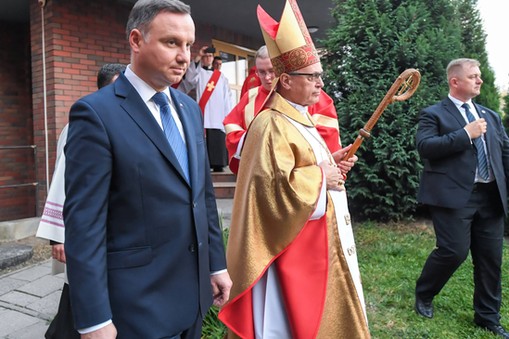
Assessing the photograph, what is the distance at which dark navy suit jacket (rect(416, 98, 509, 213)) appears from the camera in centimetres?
354

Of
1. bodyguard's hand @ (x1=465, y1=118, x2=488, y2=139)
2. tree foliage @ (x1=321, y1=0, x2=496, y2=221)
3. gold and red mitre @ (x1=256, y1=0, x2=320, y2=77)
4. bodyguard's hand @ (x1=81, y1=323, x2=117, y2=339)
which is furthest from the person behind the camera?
tree foliage @ (x1=321, y1=0, x2=496, y2=221)

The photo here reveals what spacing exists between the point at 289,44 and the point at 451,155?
184cm

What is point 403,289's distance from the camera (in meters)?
4.44

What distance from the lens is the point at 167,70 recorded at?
164cm

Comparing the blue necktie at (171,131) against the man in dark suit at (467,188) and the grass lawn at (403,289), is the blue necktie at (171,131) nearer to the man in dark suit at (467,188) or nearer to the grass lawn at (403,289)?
the grass lawn at (403,289)

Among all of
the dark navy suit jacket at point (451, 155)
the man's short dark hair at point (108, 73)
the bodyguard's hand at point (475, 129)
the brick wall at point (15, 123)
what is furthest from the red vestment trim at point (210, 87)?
the bodyguard's hand at point (475, 129)

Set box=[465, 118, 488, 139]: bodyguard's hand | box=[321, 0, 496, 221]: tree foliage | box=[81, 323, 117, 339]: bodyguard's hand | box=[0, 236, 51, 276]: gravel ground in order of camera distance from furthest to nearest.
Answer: box=[321, 0, 496, 221]: tree foliage
box=[0, 236, 51, 276]: gravel ground
box=[465, 118, 488, 139]: bodyguard's hand
box=[81, 323, 117, 339]: bodyguard's hand

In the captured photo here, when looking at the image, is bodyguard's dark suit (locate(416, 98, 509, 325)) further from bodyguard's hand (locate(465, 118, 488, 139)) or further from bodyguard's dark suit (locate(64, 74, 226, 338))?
bodyguard's dark suit (locate(64, 74, 226, 338))

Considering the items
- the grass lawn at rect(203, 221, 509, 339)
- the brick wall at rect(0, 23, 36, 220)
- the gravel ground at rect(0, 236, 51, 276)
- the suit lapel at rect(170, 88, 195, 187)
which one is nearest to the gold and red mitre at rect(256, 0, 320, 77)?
the suit lapel at rect(170, 88, 195, 187)

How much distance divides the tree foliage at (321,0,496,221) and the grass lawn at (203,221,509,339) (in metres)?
0.47

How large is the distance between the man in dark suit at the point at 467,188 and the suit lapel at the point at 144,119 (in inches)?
103

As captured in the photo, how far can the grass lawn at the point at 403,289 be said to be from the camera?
3625mm

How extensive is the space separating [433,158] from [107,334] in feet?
9.88

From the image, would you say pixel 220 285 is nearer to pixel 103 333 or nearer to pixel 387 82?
pixel 103 333
